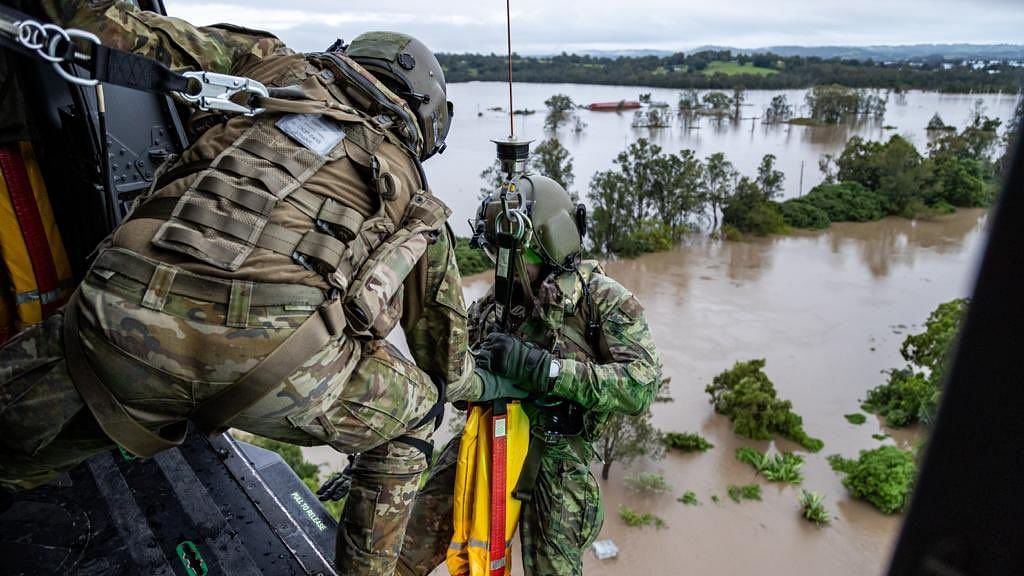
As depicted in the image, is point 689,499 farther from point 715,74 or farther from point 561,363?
point 715,74

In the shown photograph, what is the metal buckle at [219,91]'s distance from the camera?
200 centimetres

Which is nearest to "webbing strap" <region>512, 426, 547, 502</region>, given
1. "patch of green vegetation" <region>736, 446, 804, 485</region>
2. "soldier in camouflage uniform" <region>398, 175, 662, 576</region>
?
"soldier in camouflage uniform" <region>398, 175, 662, 576</region>

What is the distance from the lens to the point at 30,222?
266cm

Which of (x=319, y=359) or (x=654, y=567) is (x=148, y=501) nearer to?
(x=319, y=359)

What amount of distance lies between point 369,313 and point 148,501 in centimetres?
177

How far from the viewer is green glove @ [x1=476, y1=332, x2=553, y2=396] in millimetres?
3301

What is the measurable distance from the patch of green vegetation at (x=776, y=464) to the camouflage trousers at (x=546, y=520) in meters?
12.1

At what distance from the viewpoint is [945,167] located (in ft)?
107

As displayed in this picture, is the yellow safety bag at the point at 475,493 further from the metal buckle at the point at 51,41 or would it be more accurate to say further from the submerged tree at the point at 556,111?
the submerged tree at the point at 556,111

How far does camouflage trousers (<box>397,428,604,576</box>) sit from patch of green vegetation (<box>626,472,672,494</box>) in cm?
1084

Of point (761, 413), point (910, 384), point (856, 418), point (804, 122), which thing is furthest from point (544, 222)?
point (804, 122)

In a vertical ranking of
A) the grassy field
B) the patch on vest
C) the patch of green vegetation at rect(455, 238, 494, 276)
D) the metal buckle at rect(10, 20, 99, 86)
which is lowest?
the patch of green vegetation at rect(455, 238, 494, 276)

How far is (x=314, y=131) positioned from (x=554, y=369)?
1.65 meters

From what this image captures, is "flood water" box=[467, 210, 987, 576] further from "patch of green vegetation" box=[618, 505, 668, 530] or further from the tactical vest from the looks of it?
the tactical vest
